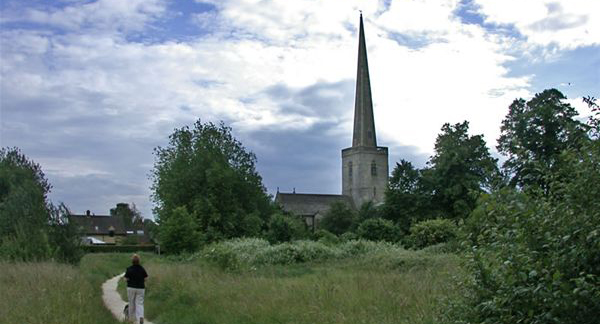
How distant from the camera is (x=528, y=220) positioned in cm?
627

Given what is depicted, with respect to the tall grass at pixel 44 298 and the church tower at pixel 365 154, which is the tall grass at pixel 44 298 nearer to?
the tall grass at pixel 44 298

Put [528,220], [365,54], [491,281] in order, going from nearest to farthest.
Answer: [528,220] → [491,281] → [365,54]

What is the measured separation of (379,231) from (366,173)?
67.5 metres

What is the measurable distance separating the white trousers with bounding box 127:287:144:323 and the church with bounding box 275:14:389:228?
329 feet

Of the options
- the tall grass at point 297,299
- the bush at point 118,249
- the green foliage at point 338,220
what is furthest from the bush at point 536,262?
the green foliage at point 338,220

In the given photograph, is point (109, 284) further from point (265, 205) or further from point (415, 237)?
point (265, 205)

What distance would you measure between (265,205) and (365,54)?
57988mm

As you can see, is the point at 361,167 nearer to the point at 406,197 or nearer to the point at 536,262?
the point at 406,197

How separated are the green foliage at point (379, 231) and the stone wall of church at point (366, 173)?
64.5 metres

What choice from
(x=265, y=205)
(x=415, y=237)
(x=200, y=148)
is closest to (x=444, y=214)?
(x=415, y=237)

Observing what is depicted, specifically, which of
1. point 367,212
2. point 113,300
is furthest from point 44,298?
point 367,212

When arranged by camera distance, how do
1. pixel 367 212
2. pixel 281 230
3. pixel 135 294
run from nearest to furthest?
pixel 135 294 < pixel 281 230 < pixel 367 212

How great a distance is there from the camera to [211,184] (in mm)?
54469

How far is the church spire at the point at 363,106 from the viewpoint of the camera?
114375 millimetres
